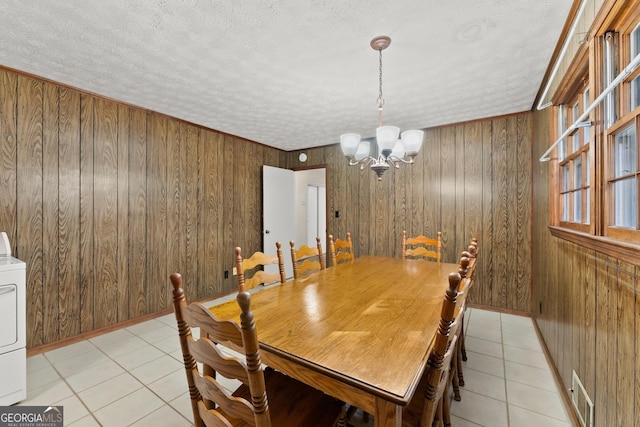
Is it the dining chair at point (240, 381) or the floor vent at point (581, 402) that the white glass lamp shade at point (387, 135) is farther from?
the floor vent at point (581, 402)

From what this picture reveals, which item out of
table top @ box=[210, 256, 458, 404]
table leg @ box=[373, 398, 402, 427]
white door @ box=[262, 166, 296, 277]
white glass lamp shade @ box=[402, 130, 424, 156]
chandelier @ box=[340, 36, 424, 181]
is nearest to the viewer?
table leg @ box=[373, 398, 402, 427]

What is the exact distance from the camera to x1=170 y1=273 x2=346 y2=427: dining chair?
729 mm

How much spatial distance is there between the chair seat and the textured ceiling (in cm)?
202

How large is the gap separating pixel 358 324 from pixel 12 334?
2295 millimetres

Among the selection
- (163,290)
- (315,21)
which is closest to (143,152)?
(163,290)

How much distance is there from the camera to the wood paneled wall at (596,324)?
3.39 ft

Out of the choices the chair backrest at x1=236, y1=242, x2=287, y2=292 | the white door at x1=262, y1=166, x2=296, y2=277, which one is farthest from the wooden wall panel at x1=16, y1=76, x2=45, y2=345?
the white door at x1=262, y1=166, x2=296, y2=277

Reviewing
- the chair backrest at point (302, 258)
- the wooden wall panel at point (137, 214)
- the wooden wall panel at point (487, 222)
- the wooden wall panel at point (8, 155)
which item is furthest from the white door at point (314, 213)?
the wooden wall panel at point (8, 155)

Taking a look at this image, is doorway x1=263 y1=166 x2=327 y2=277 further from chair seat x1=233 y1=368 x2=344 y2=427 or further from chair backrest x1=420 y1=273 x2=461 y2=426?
chair backrest x1=420 y1=273 x2=461 y2=426

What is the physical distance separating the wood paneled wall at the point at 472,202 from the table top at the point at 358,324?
1749 mm

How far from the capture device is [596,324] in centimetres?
135

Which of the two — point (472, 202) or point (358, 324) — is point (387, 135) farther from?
point (472, 202)

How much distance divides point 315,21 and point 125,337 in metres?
3.28

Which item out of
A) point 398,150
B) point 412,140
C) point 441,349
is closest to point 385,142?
point 412,140
